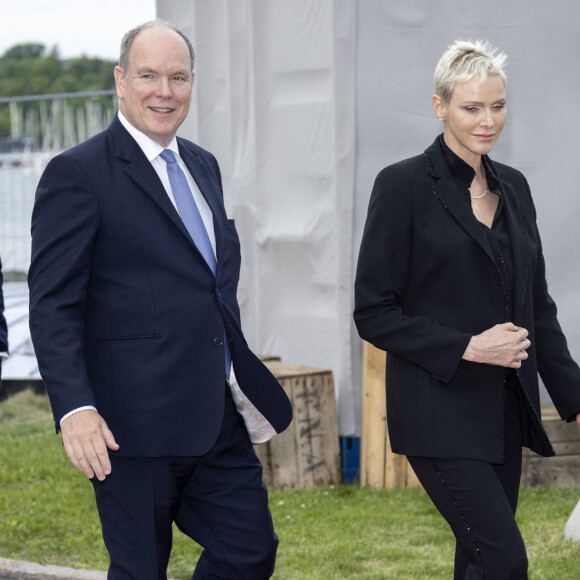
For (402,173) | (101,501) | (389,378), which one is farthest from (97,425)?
(402,173)

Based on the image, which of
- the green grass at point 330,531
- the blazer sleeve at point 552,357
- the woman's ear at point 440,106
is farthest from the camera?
the green grass at point 330,531

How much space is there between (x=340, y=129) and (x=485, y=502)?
436cm

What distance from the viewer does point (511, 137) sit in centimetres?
721

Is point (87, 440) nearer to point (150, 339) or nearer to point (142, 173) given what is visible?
point (150, 339)

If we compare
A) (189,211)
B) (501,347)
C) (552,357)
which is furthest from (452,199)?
(189,211)

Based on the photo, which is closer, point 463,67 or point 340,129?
point 463,67

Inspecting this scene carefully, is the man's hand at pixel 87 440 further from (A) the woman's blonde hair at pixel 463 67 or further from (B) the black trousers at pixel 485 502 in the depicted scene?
(A) the woman's blonde hair at pixel 463 67

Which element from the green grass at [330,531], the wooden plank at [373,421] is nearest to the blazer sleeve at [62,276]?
the green grass at [330,531]

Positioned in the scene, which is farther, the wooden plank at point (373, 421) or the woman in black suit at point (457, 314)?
the wooden plank at point (373, 421)

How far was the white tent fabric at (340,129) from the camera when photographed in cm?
706

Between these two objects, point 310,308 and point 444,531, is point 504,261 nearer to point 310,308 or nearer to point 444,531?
point 444,531

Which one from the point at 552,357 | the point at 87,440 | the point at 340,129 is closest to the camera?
the point at 87,440

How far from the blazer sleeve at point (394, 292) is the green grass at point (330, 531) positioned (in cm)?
226

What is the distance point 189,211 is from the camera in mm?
3373
